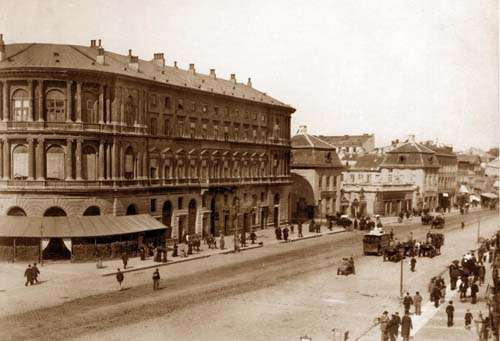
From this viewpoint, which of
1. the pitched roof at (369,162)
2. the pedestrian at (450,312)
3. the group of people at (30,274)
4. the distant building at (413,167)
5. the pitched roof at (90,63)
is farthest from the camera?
the pitched roof at (369,162)

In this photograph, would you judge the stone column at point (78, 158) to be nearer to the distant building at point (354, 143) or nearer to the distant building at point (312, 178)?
the distant building at point (312, 178)

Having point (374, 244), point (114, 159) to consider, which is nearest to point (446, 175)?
point (374, 244)

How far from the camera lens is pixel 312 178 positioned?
269 feet

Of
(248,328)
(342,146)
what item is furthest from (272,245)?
(342,146)

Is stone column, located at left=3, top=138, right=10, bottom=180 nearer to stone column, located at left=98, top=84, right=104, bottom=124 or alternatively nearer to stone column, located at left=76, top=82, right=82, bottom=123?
stone column, located at left=76, top=82, right=82, bottom=123

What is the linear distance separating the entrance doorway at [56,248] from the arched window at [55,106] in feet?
22.0

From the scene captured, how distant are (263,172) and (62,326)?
44855 millimetres

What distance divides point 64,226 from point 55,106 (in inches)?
351

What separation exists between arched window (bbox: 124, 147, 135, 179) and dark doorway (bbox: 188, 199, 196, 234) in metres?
9.19

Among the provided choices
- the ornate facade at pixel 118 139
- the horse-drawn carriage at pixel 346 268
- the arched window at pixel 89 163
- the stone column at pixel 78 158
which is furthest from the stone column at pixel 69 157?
the horse-drawn carriage at pixel 346 268

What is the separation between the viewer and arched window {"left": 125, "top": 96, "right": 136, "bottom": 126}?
161 feet

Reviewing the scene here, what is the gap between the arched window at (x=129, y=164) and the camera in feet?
161

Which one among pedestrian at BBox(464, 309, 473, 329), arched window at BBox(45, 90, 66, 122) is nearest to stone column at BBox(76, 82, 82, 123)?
arched window at BBox(45, 90, 66, 122)

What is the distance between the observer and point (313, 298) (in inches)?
1308
